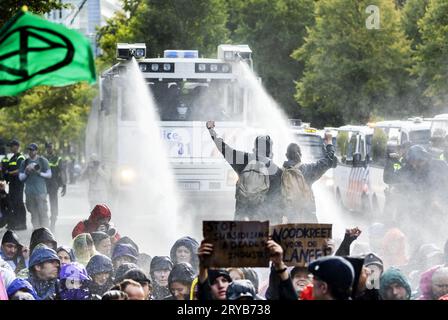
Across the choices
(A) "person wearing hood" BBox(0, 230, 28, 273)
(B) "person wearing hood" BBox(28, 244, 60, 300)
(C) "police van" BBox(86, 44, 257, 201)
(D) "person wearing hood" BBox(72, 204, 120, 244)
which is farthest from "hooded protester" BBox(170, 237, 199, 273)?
(C) "police van" BBox(86, 44, 257, 201)

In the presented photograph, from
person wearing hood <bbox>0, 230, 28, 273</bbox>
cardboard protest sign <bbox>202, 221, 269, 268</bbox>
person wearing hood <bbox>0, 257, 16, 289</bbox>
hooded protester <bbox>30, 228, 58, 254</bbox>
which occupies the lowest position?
person wearing hood <bbox>0, 230, 28, 273</bbox>

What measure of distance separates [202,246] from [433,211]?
33.7 ft

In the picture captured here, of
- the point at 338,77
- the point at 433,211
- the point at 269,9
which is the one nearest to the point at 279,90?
the point at 269,9

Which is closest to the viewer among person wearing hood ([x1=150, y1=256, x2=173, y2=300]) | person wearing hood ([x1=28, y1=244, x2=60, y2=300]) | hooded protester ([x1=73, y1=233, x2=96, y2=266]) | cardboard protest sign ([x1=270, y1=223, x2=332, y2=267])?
cardboard protest sign ([x1=270, y1=223, x2=332, y2=267])

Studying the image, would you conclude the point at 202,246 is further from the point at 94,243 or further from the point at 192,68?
the point at 192,68

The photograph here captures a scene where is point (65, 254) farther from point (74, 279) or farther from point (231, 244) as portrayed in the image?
point (231, 244)

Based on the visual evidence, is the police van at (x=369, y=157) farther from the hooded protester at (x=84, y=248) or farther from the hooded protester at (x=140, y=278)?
the hooded protester at (x=140, y=278)

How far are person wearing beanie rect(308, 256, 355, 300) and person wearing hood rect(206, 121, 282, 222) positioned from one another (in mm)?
6274

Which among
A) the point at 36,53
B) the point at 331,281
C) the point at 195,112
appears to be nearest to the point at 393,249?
the point at 331,281

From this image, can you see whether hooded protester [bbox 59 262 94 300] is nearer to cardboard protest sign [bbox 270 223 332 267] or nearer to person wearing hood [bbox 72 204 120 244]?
cardboard protest sign [bbox 270 223 332 267]

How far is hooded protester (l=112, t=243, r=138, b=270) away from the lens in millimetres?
11070

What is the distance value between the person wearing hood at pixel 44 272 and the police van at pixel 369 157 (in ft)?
39.8

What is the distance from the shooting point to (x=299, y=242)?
7.87m
